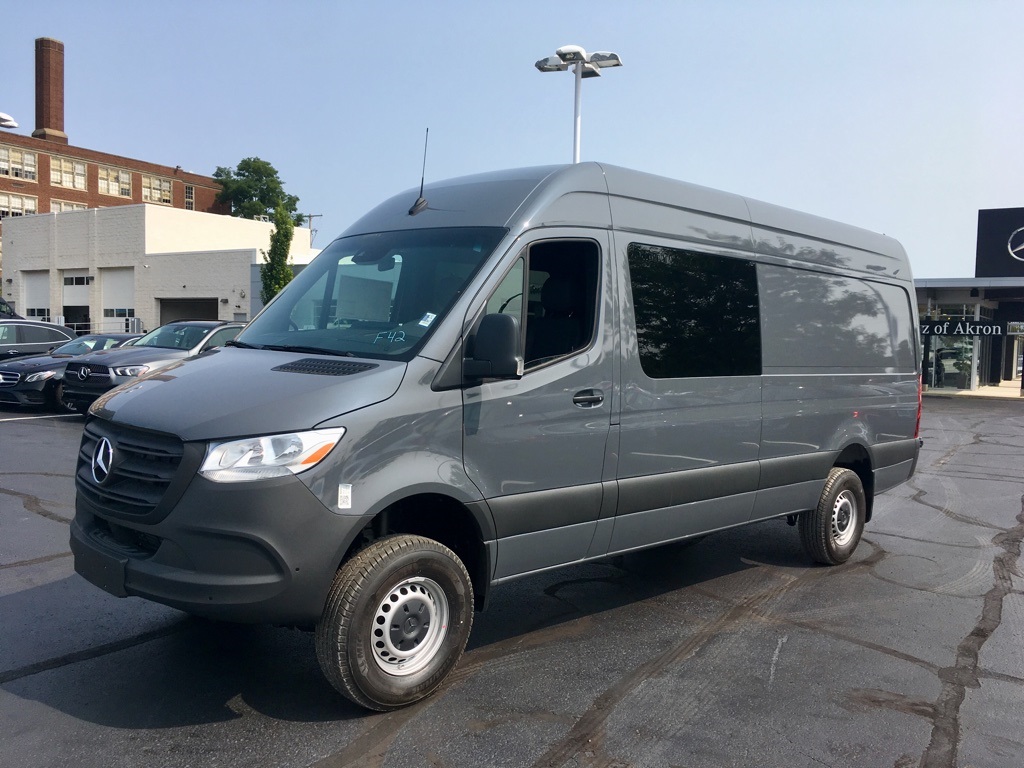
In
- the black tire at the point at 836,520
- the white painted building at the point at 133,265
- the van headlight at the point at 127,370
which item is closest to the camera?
the black tire at the point at 836,520

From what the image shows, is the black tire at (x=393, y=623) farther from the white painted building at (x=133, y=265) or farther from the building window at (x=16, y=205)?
the building window at (x=16, y=205)

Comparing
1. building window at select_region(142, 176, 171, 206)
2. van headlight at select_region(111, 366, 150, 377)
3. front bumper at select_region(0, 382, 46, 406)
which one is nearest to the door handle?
van headlight at select_region(111, 366, 150, 377)

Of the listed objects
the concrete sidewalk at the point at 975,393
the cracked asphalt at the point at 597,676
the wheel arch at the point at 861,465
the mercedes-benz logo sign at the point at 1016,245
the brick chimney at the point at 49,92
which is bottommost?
the concrete sidewalk at the point at 975,393

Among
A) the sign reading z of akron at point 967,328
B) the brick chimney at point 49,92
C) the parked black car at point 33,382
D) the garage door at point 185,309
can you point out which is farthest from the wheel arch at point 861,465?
the brick chimney at point 49,92

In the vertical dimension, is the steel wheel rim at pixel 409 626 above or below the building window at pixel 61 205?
below

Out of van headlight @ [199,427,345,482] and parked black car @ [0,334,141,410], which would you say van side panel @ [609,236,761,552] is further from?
parked black car @ [0,334,141,410]

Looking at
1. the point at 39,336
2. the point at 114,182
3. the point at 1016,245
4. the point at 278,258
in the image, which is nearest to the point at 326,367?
the point at 39,336

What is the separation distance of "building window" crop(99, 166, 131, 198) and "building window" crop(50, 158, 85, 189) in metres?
1.51

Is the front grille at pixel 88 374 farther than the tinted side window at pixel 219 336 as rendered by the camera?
No

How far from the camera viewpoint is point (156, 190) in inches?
2739

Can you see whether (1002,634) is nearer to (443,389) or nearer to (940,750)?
(940,750)

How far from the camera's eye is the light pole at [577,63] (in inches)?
712

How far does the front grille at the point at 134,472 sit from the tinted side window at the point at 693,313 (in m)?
2.63

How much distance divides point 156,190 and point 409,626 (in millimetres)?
72998
